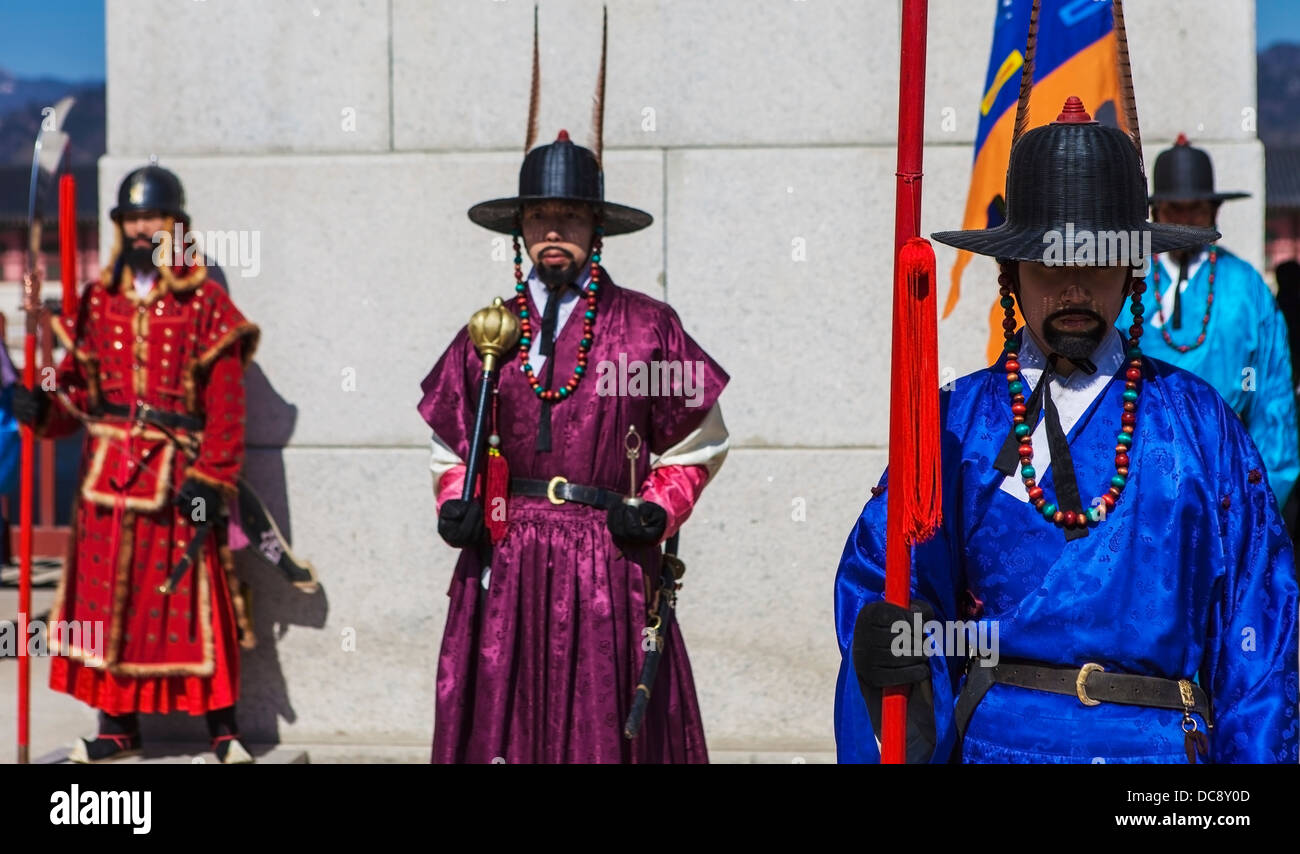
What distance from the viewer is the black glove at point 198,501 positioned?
531 centimetres

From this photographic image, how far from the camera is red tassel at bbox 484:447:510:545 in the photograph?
13.5 ft

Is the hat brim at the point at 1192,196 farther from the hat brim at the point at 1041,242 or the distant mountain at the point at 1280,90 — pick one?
the distant mountain at the point at 1280,90

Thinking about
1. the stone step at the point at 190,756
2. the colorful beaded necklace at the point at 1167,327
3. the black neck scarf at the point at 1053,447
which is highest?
the colorful beaded necklace at the point at 1167,327

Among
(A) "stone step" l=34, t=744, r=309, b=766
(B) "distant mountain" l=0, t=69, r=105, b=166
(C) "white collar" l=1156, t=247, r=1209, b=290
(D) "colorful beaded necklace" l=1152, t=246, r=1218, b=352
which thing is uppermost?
(B) "distant mountain" l=0, t=69, r=105, b=166

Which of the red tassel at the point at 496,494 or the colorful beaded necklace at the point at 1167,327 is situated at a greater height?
the colorful beaded necklace at the point at 1167,327

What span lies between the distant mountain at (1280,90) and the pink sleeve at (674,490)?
313ft

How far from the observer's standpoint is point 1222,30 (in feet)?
18.2

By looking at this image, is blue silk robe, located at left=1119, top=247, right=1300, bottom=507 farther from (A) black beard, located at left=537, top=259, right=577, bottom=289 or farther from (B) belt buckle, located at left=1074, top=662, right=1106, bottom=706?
(B) belt buckle, located at left=1074, top=662, right=1106, bottom=706

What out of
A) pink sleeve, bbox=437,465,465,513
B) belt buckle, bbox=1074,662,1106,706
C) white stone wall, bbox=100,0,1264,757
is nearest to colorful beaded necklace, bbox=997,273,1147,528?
belt buckle, bbox=1074,662,1106,706

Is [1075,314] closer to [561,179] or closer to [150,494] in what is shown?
[561,179]

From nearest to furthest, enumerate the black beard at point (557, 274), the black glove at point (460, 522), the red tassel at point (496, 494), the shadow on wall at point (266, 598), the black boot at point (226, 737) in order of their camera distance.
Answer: the black glove at point (460, 522)
the red tassel at point (496, 494)
the black beard at point (557, 274)
the black boot at point (226, 737)
the shadow on wall at point (266, 598)

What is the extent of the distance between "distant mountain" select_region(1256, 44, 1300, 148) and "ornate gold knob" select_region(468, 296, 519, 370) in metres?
95.6

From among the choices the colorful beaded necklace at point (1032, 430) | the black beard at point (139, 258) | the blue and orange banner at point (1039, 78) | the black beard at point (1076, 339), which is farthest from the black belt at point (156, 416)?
the black beard at point (1076, 339)

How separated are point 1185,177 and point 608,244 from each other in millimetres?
2021
